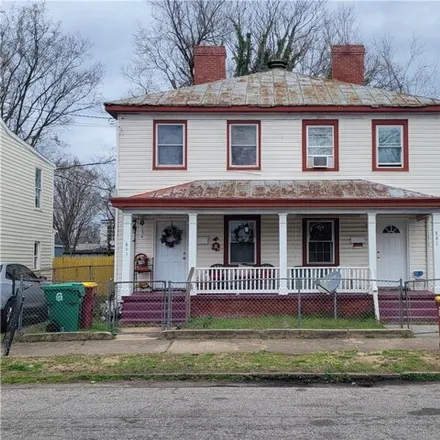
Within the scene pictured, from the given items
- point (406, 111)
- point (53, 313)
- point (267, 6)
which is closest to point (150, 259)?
point (53, 313)

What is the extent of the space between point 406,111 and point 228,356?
412 inches

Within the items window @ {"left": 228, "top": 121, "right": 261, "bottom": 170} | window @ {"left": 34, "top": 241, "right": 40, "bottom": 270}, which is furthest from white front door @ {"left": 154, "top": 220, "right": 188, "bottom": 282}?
window @ {"left": 34, "top": 241, "right": 40, "bottom": 270}

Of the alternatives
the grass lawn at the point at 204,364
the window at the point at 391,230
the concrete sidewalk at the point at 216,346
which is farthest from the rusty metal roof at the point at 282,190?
the grass lawn at the point at 204,364

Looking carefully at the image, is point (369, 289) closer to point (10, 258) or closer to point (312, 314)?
point (312, 314)

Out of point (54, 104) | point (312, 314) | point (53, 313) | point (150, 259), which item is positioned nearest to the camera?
point (53, 313)

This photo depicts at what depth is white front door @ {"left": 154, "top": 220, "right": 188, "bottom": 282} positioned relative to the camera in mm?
16438

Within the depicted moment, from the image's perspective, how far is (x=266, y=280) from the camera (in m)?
14.9

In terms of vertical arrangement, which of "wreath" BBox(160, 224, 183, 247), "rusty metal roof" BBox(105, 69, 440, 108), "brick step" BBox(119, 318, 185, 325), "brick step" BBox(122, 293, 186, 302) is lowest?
"brick step" BBox(119, 318, 185, 325)

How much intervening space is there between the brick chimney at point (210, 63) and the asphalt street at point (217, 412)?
1413cm

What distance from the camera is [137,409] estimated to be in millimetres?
6512

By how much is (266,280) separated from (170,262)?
321cm

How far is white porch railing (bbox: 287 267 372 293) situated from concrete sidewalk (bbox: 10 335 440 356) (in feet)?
12.9

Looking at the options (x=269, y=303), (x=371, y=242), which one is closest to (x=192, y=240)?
(x=269, y=303)

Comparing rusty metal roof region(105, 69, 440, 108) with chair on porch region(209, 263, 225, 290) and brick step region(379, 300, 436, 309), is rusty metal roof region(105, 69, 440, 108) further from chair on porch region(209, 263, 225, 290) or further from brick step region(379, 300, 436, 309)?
brick step region(379, 300, 436, 309)
